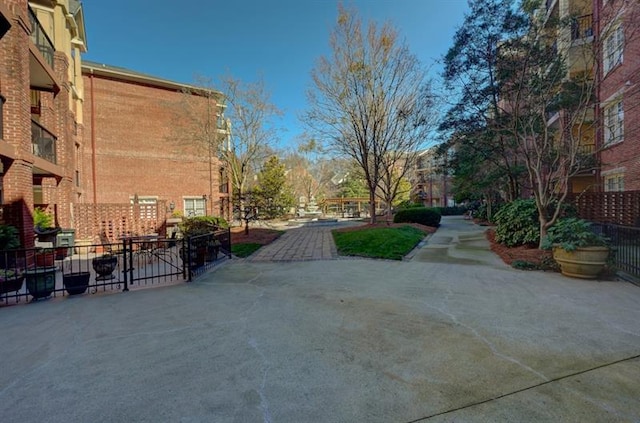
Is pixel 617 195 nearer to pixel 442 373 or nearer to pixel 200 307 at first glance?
pixel 442 373

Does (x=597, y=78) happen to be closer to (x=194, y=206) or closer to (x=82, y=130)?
(x=82, y=130)

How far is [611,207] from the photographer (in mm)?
10695

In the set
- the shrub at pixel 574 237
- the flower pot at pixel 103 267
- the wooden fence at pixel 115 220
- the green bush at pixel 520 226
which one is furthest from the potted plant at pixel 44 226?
the green bush at pixel 520 226

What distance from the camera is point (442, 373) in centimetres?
286

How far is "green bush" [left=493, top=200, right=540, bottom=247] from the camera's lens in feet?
30.9

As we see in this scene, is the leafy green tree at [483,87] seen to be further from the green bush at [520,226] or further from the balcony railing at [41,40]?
the balcony railing at [41,40]

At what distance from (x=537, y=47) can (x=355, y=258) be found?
9.06 m

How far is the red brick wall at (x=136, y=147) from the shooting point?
71.9 feet

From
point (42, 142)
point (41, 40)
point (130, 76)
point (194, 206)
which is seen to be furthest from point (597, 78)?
point (130, 76)

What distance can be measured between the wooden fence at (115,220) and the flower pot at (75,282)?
364 inches

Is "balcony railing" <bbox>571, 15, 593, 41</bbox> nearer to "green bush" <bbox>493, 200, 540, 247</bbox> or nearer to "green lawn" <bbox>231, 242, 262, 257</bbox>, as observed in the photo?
"green bush" <bbox>493, 200, 540, 247</bbox>

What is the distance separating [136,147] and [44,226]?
47.5ft

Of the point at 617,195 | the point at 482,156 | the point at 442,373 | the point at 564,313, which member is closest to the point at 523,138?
the point at 617,195

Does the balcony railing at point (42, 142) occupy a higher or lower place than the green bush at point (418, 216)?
higher
